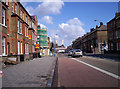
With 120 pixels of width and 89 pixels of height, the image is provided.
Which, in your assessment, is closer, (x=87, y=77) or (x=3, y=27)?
(x=87, y=77)

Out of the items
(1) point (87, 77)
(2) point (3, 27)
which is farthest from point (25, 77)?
(2) point (3, 27)

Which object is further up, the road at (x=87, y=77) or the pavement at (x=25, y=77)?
the pavement at (x=25, y=77)

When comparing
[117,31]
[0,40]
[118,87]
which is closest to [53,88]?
[118,87]

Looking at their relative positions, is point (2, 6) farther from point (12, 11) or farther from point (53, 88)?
point (53, 88)

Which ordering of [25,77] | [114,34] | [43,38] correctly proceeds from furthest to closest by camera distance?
1. [43,38]
2. [114,34]
3. [25,77]

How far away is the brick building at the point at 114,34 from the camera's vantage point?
44513 mm

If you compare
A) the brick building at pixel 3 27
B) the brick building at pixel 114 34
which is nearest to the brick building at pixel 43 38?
the brick building at pixel 114 34

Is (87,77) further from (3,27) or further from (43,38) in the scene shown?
(43,38)

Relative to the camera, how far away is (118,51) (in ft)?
141

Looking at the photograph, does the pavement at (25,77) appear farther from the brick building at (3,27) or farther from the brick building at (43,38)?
the brick building at (43,38)

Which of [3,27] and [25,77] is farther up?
[3,27]

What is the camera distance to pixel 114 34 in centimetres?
4775

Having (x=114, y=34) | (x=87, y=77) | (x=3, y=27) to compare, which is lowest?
(x=87, y=77)

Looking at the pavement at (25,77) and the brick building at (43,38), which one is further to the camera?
the brick building at (43,38)
